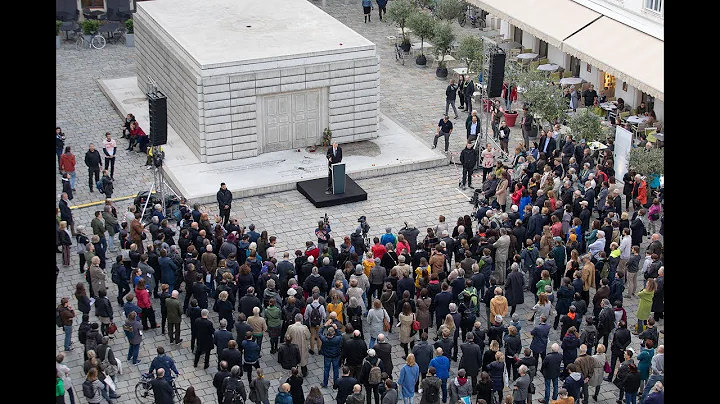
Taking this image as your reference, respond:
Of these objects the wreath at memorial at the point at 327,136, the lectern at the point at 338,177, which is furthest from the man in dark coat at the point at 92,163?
the wreath at memorial at the point at 327,136

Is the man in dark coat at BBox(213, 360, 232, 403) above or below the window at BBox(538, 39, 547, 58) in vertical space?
below

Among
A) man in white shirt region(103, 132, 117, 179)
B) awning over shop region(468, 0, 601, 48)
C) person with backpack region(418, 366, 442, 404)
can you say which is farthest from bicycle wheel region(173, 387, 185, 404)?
awning over shop region(468, 0, 601, 48)

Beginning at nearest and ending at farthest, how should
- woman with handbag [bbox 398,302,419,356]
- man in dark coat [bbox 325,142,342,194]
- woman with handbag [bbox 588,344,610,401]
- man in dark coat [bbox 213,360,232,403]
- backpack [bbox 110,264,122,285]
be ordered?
man in dark coat [bbox 213,360,232,403], woman with handbag [bbox 588,344,610,401], woman with handbag [bbox 398,302,419,356], backpack [bbox 110,264,122,285], man in dark coat [bbox 325,142,342,194]

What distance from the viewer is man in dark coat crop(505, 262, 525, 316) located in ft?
70.4

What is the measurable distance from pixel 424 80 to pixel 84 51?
562 inches

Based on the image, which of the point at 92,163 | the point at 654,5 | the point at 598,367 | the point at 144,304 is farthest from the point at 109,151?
the point at 654,5

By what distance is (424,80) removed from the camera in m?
39.0

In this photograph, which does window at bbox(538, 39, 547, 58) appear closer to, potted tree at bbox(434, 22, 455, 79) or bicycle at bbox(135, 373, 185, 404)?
potted tree at bbox(434, 22, 455, 79)

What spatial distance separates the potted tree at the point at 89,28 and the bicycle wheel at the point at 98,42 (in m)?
0.26

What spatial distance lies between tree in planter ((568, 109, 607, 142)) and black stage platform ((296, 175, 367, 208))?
6536 mm

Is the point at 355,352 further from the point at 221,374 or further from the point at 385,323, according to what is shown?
the point at 221,374
